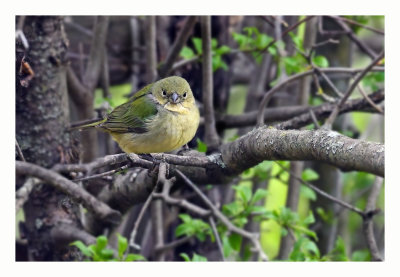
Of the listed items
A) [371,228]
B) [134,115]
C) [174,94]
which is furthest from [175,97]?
[371,228]

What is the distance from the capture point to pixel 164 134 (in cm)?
128

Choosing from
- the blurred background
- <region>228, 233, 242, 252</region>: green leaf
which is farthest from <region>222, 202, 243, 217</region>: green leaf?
<region>228, 233, 242, 252</region>: green leaf

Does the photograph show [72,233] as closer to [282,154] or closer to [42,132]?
[42,132]

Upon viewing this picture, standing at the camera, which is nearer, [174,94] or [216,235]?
[174,94]

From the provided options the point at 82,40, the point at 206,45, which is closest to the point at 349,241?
the point at 206,45

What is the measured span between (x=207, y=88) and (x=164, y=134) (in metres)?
0.46

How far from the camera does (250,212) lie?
191cm

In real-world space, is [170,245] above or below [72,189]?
below

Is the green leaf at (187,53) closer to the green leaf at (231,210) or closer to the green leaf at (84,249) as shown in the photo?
the green leaf at (231,210)

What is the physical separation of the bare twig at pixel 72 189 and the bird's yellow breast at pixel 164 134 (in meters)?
0.21

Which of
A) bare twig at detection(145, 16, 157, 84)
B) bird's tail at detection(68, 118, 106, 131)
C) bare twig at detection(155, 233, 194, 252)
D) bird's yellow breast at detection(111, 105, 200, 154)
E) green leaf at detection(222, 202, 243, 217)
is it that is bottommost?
bare twig at detection(155, 233, 194, 252)

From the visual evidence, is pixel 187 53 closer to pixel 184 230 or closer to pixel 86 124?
pixel 86 124

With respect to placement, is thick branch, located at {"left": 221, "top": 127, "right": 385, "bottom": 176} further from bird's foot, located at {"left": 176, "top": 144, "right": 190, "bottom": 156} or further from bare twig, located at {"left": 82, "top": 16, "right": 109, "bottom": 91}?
bare twig, located at {"left": 82, "top": 16, "right": 109, "bottom": 91}

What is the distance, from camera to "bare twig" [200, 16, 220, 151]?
1.70 m
